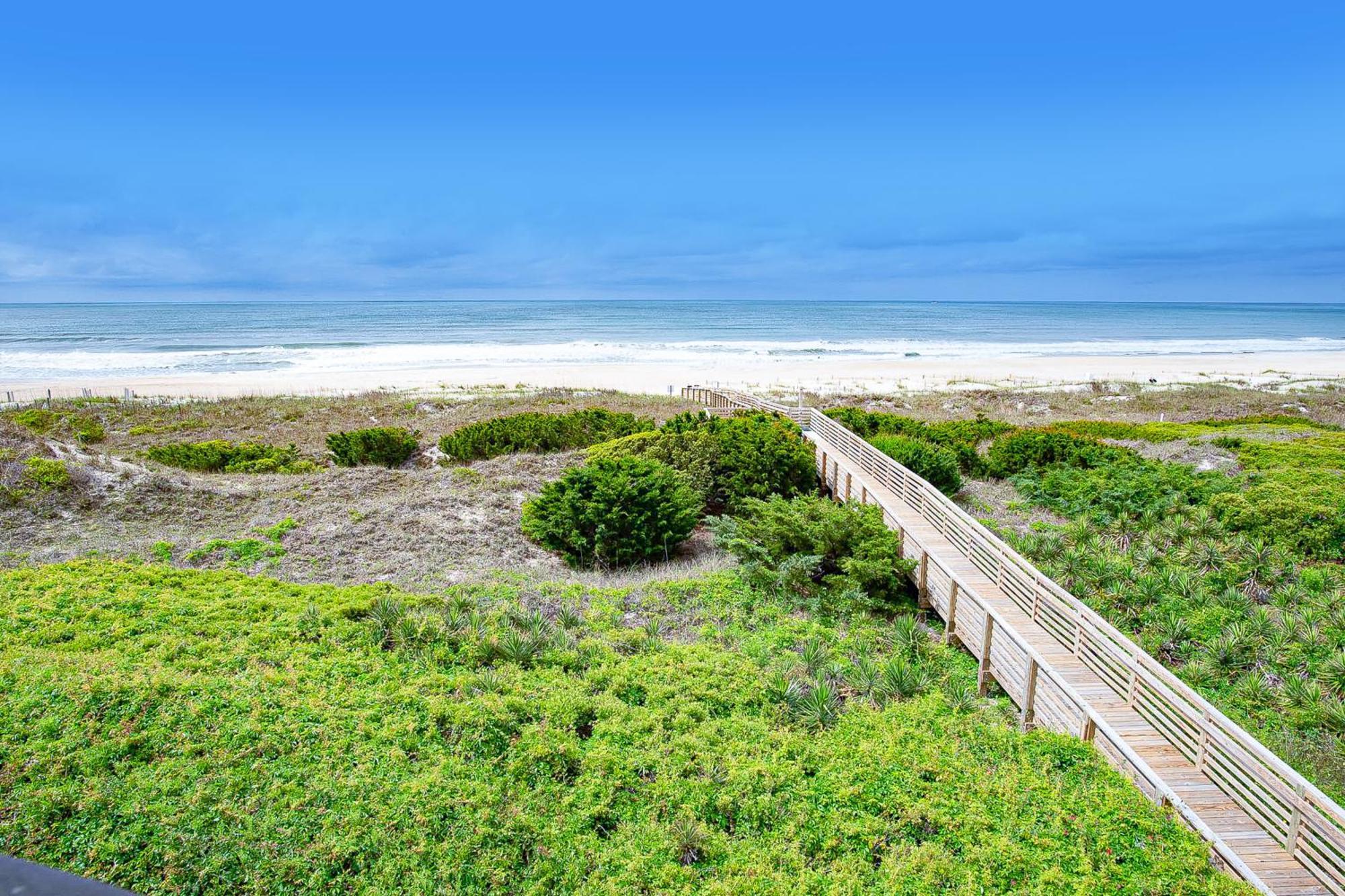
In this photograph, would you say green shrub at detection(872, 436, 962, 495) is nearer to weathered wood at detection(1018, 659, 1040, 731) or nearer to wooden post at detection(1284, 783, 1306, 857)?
weathered wood at detection(1018, 659, 1040, 731)

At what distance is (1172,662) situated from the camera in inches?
377

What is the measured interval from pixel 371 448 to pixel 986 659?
19.2m

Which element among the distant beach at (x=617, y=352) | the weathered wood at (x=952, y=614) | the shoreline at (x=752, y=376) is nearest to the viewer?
the weathered wood at (x=952, y=614)

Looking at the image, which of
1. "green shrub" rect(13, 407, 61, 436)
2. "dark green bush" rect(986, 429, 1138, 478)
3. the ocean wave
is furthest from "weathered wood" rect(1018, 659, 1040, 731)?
the ocean wave

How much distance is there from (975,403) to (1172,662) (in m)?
30.3

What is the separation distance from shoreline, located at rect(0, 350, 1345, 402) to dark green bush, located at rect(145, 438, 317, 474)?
1920 centimetres

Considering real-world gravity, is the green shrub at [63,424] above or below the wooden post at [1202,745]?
above

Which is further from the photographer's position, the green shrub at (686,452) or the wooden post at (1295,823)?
the green shrub at (686,452)

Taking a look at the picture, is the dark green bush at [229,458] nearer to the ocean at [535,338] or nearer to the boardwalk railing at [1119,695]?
the boardwalk railing at [1119,695]

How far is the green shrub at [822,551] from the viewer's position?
435 inches

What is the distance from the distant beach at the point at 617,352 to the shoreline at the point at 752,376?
33 cm

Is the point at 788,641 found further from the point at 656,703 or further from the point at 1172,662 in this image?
the point at 1172,662

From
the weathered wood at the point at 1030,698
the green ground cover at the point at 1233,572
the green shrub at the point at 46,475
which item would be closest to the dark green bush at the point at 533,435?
the green shrub at the point at 46,475

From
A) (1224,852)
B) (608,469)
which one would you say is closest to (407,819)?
(1224,852)
